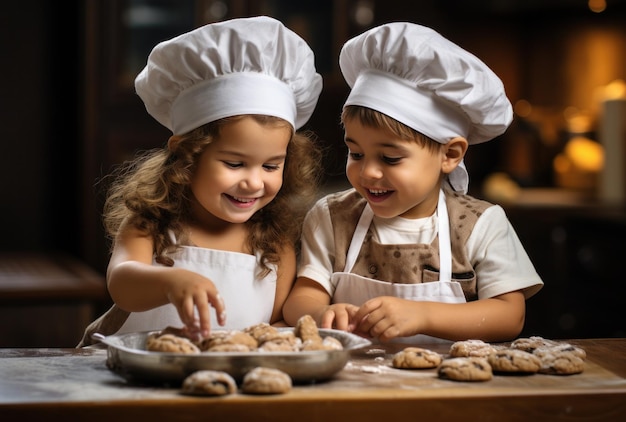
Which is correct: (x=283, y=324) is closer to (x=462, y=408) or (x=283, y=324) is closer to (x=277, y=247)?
(x=277, y=247)

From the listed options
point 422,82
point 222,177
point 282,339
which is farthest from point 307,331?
point 422,82

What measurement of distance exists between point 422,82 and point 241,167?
0.32 m

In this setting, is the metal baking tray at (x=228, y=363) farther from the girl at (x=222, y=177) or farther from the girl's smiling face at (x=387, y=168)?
the girl's smiling face at (x=387, y=168)

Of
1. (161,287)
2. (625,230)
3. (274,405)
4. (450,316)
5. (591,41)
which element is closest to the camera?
(274,405)

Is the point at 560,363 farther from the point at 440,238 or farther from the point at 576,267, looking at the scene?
the point at 576,267

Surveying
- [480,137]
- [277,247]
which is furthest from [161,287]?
[480,137]

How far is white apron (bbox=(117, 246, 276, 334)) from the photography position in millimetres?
1626

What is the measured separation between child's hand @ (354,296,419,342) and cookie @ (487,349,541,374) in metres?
0.19

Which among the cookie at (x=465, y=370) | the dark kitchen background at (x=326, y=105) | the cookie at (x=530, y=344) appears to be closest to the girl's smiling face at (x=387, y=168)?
the cookie at (x=530, y=344)

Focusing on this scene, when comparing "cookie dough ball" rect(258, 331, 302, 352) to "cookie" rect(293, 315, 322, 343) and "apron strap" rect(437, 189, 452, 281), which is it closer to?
"cookie" rect(293, 315, 322, 343)

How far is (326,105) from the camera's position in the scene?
3.89 metres

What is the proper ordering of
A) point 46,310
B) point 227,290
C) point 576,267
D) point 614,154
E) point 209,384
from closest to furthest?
point 209,384 → point 227,290 → point 46,310 → point 576,267 → point 614,154

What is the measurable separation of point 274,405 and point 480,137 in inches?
31.1

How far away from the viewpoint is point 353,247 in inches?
63.6
